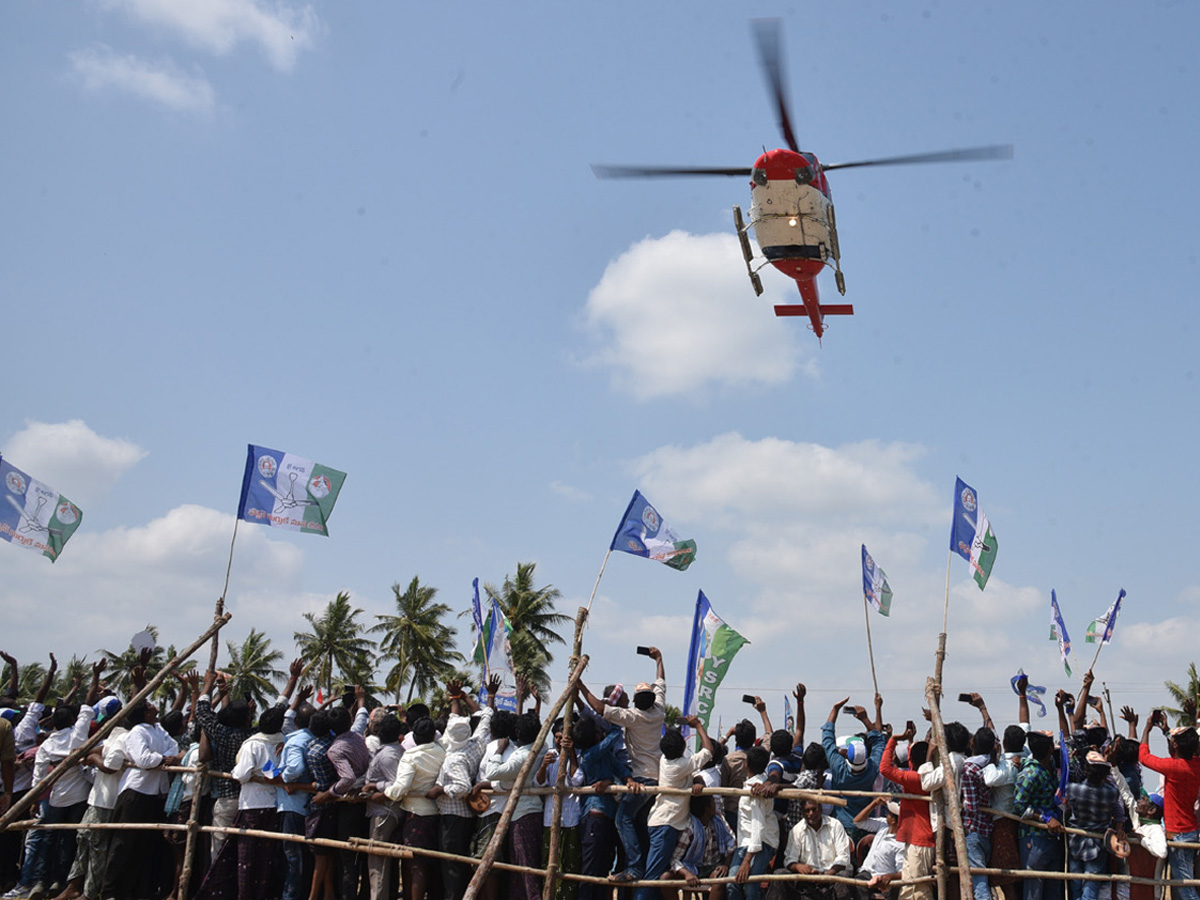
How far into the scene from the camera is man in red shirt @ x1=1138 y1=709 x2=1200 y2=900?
7473mm

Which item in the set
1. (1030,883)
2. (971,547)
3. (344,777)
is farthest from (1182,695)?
(344,777)

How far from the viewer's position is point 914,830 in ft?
25.3

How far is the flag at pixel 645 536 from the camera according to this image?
11.2 meters

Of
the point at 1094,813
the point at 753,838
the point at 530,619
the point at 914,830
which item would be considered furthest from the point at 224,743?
the point at 530,619

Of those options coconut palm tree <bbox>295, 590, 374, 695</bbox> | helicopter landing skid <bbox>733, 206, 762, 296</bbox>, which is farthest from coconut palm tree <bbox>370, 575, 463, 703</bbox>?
helicopter landing skid <bbox>733, 206, 762, 296</bbox>

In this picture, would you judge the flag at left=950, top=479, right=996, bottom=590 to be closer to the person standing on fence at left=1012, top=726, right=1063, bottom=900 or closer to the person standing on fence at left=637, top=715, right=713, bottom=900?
the person standing on fence at left=1012, top=726, right=1063, bottom=900

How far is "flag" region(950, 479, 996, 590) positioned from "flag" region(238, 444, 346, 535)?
6.98 m

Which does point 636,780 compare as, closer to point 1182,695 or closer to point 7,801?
point 7,801

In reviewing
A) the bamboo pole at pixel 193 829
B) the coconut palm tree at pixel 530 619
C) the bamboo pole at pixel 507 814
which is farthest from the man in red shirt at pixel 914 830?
the coconut palm tree at pixel 530 619

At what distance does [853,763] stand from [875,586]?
5433 millimetres

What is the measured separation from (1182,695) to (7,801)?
4124 cm

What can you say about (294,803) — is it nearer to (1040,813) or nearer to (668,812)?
(668,812)

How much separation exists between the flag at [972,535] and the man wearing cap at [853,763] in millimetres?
2375

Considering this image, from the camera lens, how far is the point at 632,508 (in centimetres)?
1127
